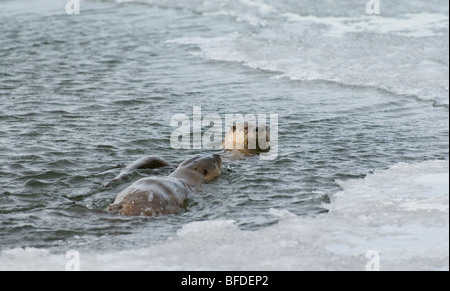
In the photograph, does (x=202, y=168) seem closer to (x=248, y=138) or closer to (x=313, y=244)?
(x=248, y=138)

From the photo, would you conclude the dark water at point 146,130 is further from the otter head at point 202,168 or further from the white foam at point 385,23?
the white foam at point 385,23

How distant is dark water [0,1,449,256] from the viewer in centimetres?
717

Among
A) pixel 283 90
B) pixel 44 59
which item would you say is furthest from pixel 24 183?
pixel 44 59

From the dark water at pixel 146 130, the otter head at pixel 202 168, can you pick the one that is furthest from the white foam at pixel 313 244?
the otter head at pixel 202 168

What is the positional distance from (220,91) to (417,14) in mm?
6980

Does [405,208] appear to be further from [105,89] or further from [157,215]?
[105,89]

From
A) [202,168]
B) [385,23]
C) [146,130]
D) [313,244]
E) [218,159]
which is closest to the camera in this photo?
[313,244]

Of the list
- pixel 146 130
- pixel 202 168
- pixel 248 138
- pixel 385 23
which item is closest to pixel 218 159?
pixel 202 168

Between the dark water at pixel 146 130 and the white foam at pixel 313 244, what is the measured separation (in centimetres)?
22

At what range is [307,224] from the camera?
6.87 meters

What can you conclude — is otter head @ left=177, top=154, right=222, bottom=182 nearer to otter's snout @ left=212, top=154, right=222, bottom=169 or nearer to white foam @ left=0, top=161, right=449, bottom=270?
otter's snout @ left=212, top=154, right=222, bottom=169

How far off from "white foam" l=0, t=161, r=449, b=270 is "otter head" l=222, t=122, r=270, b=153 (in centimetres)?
207

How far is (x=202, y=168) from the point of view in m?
8.31

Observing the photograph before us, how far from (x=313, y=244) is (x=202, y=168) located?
2.25 meters
